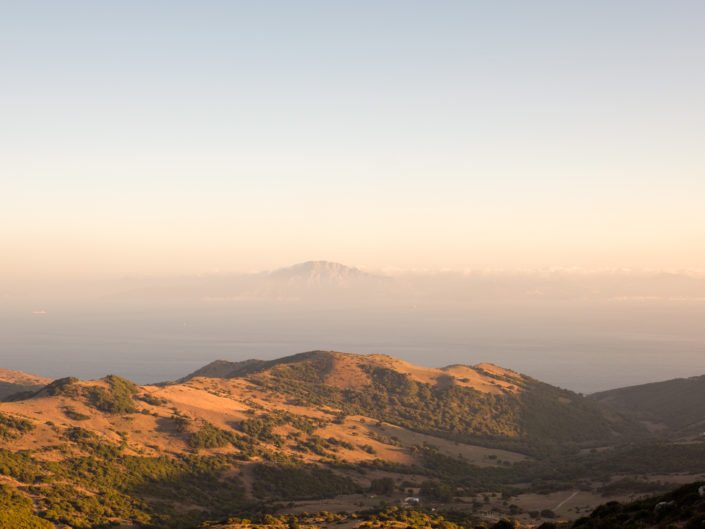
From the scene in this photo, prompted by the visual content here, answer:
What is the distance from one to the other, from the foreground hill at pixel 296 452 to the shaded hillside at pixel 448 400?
59 cm

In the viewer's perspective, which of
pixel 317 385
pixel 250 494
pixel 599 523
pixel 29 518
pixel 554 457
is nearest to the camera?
pixel 599 523

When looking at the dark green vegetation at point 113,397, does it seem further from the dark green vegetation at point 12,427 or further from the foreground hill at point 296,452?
the dark green vegetation at point 12,427

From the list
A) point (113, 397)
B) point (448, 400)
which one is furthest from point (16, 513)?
point (448, 400)

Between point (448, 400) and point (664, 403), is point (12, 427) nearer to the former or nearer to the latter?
point (448, 400)

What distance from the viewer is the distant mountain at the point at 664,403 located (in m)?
151

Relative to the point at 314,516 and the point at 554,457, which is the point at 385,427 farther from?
the point at 314,516

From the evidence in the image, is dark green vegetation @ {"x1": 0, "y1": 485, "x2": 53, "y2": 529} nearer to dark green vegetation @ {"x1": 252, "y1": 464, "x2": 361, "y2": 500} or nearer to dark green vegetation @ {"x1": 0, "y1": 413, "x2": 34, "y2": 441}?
dark green vegetation @ {"x1": 0, "y1": 413, "x2": 34, "y2": 441}

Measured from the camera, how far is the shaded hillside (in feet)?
449

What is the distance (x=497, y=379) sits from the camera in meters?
176

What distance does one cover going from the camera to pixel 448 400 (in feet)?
495

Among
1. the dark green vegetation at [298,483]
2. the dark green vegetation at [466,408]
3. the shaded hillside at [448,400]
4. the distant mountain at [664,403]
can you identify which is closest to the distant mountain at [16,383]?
the shaded hillside at [448,400]

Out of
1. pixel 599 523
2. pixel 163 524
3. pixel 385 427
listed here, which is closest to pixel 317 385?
pixel 385 427

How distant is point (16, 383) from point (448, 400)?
137m

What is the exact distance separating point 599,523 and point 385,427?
95935mm
